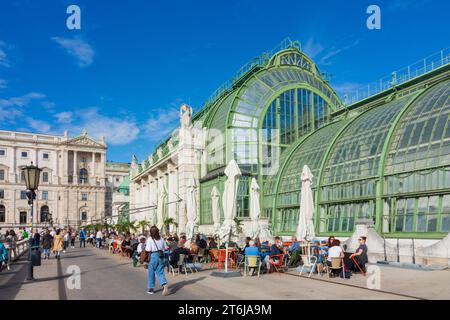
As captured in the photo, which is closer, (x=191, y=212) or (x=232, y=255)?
(x=232, y=255)

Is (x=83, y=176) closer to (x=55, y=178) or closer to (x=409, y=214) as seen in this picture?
(x=55, y=178)

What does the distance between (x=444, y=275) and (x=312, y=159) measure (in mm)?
18574

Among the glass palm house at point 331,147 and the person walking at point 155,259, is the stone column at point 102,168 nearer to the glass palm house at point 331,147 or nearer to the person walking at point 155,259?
the glass palm house at point 331,147

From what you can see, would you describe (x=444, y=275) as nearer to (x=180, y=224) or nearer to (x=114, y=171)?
(x=180, y=224)

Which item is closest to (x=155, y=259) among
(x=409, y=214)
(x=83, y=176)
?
(x=409, y=214)

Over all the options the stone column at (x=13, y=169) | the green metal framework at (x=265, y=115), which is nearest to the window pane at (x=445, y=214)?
the green metal framework at (x=265, y=115)

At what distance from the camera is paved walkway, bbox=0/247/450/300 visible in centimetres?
1243

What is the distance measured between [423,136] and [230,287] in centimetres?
1554

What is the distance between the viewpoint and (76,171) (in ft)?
396

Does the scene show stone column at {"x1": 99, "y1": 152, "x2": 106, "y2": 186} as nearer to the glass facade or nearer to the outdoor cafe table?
the glass facade

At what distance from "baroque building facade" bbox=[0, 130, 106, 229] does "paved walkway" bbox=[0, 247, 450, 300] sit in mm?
99111

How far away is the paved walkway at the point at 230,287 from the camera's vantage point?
1243 centimetres

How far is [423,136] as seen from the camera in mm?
23891

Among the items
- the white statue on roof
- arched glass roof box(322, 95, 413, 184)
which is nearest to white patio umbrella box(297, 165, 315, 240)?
arched glass roof box(322, 95, 413, 184)
